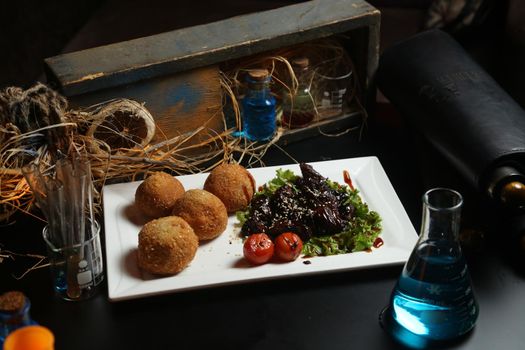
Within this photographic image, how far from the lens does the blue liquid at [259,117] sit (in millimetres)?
1558

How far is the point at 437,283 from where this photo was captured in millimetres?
1025

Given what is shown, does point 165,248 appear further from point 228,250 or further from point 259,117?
point 259,117

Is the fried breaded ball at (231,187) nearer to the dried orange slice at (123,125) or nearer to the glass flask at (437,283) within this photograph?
the dried orange slice at (123,125)

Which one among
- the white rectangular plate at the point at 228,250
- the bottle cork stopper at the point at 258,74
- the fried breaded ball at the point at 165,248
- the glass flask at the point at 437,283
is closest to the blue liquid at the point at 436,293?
the glass flask at the point at 437,283

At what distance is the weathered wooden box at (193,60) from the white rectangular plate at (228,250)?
0.55ft

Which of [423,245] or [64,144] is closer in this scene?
[423,245]

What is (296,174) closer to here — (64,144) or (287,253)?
(287,253)

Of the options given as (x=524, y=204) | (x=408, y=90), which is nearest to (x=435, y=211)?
(x=524, y=204)

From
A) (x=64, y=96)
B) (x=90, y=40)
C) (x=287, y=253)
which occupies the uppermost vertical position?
(x=64, y=96)

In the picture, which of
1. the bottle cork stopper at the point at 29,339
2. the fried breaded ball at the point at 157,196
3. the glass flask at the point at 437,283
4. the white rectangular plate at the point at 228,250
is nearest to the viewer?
the bottle cork stopper at the point at 29,339

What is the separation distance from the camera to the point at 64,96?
1.34m

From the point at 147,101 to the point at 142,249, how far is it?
38cm

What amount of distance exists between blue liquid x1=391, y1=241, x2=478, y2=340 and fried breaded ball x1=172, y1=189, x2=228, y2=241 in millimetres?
330

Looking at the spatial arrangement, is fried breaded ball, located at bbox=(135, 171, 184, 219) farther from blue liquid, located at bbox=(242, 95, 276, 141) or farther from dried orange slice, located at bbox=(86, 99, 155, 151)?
blue liquid, located at bbox=(242, 95, 276, 141)
